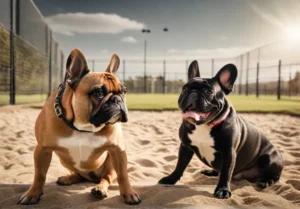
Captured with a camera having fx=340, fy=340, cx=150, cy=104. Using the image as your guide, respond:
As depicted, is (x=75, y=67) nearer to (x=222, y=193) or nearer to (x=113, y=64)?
(x=113, y=64)

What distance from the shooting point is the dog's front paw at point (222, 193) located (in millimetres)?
2783

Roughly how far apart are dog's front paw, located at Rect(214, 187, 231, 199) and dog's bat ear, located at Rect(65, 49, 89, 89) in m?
1.44

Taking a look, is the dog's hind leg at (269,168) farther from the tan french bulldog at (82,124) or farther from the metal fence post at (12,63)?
the metal fence post at (12,63)

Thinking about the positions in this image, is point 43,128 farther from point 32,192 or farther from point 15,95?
point 15,95

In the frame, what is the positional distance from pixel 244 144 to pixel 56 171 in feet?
6.77

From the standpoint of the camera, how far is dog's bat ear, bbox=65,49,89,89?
2.52 metres

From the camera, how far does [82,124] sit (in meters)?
2.54

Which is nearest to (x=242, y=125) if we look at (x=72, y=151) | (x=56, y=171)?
(x=72, y=151)

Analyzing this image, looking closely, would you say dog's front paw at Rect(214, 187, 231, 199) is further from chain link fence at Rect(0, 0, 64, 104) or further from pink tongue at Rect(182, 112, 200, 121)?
chain link fence at Rect(0, 0, 64, 104)

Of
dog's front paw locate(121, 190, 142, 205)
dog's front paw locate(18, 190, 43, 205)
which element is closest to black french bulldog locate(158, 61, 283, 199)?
dog's front paw locate(121, 190, 142, 205)

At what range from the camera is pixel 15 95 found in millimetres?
11609

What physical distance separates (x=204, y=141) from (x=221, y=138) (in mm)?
153

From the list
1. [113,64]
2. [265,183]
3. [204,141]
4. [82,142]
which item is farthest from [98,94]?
[265,183]

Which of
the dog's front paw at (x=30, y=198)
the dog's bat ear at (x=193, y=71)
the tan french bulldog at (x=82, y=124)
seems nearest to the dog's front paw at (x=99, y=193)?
the tan french bulldog at (x=82, y=124)
